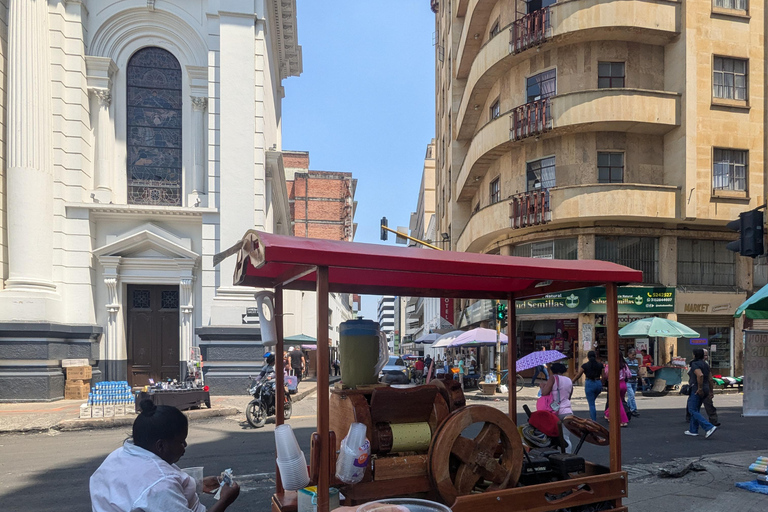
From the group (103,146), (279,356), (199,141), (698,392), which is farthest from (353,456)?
(103,146)

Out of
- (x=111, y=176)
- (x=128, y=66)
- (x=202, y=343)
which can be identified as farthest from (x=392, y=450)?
(x=128, y=66)

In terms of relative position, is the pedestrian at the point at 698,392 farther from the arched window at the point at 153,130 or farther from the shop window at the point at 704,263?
the arched window at the point at 153,130

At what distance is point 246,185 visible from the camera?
19984 mm

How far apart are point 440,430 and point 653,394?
18.8 meters

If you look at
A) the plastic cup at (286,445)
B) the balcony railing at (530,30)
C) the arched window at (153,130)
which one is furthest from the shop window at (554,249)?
the plastic cup at (286,445)

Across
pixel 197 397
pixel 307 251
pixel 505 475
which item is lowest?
pixel 197 397

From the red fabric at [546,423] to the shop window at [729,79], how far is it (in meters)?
22.5

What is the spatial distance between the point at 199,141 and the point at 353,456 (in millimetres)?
18623

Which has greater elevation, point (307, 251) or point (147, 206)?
point (147, 206)

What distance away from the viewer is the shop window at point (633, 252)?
77.5ft

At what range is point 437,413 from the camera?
4.73 m

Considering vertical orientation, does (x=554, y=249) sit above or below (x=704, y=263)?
above

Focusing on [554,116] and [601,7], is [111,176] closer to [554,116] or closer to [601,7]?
[554,116]

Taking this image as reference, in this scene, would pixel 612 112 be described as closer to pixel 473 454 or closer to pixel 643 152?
pixel 643 152
